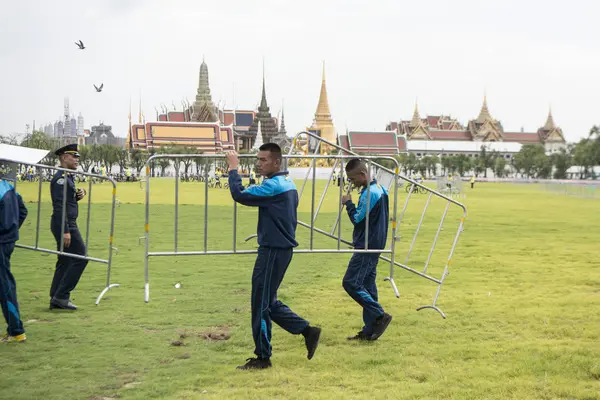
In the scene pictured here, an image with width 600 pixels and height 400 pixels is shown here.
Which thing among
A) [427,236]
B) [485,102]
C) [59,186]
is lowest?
[427,236]

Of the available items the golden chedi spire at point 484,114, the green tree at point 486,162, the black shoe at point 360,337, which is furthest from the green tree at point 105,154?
the golden chedi spire at point 484,114

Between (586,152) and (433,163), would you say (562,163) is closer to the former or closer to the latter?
(586,152)

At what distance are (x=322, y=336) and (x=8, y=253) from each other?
2885 mm

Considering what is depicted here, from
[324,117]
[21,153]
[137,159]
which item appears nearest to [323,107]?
[324,117]

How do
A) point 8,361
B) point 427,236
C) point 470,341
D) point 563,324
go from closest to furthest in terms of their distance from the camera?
1. point 8,361
2. point 470,341
3. point 563,324
4. point 427,236

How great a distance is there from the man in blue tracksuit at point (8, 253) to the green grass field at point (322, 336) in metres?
0.21

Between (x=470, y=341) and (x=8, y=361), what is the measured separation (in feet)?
13.0

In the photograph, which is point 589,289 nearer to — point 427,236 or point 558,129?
point 427,236

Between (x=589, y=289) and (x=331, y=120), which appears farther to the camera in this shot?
(x=331, y=120)

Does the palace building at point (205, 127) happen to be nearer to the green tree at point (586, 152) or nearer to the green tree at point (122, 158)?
the green tree at point (122, 158)

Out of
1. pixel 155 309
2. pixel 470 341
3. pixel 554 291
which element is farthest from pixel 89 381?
pixel 554 291

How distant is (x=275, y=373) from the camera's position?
5.18 metres

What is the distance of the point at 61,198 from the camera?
712cm

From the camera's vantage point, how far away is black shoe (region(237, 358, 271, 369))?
5281 mm
